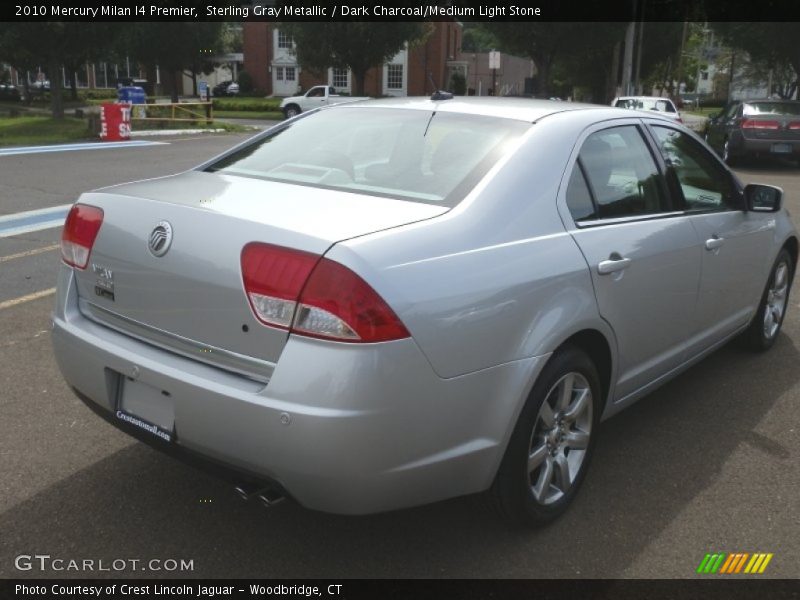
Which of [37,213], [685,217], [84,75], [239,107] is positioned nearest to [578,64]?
[239,107]

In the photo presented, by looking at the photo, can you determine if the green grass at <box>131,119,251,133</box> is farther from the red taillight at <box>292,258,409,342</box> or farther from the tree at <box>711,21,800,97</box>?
the red taillight at <box>292,258,409,342</box>

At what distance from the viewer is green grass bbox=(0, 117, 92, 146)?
21.2m

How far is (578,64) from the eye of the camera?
59875 millimetres

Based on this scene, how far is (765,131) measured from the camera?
1783 cm

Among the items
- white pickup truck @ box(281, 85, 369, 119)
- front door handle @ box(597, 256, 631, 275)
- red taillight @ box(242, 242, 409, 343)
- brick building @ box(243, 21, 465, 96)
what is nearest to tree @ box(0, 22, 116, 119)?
white pickup truck @ box(281, 85, 369, 119)

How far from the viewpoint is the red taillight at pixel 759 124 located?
1786 cm

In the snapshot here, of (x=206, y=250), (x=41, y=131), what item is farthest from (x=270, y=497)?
(x=41, y=131)

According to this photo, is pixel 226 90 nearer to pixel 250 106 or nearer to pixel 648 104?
pixel 250 106

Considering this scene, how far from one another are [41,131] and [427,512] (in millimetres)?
23784

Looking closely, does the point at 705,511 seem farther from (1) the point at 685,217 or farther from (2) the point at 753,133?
(2) the point at 753,133

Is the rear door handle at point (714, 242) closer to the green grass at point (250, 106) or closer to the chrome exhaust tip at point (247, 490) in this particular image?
the chrome exhaust tip at point (247, 490)

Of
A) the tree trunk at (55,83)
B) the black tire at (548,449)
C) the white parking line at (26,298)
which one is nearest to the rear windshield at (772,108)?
the white parking line at (26,298)

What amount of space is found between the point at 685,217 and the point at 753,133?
620 inches

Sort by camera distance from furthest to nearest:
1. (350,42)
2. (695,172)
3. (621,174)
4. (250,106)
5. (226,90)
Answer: (226,90)
(250,106)
(350,42)
(695,172)
(621,174)
